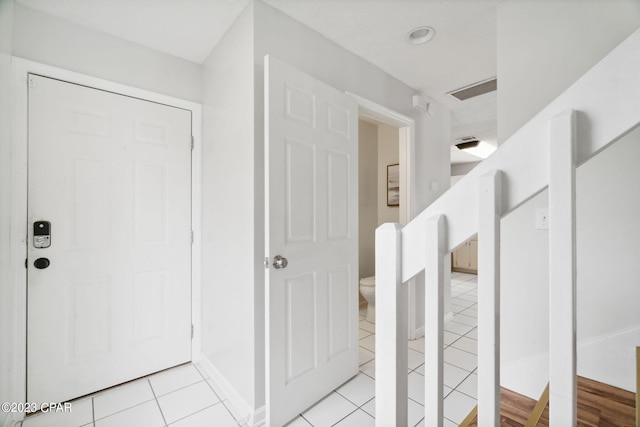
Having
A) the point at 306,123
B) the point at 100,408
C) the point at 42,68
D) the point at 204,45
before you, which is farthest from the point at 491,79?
the point at 100,408

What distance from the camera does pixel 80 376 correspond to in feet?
5.90

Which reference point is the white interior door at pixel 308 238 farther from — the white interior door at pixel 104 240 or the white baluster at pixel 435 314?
the white interior door at pixel 104 240

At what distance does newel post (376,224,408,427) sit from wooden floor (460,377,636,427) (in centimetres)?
60

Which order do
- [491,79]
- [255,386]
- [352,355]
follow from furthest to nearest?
[491,79], [352,355], [255,386]

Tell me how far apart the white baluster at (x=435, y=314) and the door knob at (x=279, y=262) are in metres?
0.98

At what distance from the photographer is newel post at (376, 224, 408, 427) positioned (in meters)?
0.69

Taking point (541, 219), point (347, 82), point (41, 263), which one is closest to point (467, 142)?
point (347, 82)

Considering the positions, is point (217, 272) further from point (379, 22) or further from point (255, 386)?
point (379, 22)

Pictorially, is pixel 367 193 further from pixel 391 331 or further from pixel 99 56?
pixel 391 331

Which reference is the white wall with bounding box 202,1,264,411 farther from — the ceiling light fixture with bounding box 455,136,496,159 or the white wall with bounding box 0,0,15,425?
the ceiling light fixture with bounding box 455,136,496,159

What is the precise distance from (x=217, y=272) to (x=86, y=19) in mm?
1825

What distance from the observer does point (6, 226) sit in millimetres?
1522

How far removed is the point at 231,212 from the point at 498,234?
1582mm

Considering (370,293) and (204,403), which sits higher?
(370,293)
